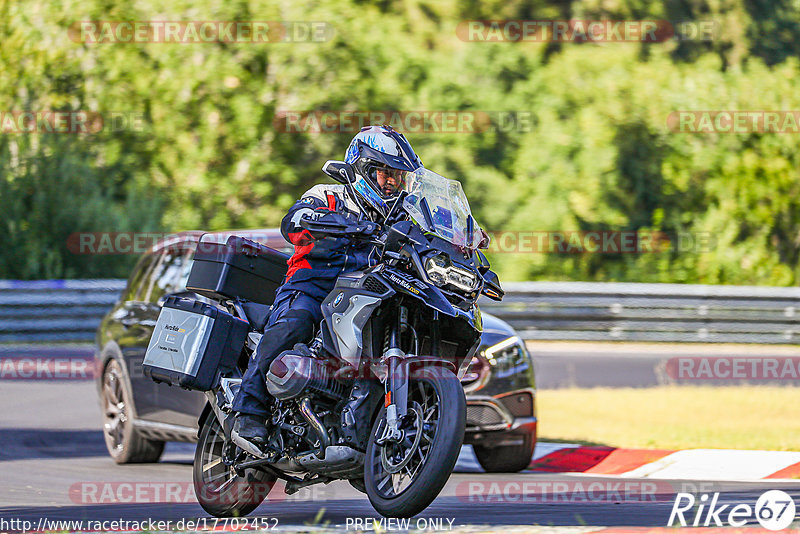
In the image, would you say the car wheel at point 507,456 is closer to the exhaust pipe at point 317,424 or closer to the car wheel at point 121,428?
the car wheel at point 121,428

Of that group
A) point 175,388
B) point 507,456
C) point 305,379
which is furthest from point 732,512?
point 175,388

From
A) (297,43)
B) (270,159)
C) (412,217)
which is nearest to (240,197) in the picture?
(270,159)

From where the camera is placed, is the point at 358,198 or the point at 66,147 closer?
the point at 358,198

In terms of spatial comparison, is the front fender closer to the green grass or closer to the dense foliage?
the green grass

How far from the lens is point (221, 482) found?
22.9 feet

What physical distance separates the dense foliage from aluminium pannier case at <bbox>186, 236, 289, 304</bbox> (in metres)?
12.8

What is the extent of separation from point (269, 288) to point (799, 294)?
1218 cm

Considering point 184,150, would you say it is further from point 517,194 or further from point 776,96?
point 776,96

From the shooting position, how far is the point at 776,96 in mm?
23422

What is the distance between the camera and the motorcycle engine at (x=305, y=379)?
6207mm

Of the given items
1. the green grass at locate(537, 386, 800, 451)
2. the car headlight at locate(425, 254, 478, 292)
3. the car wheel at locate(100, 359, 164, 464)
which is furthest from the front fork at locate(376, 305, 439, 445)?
the green grass at locate(537, 386, 800, 451)

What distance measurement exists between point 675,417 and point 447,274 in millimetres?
6719

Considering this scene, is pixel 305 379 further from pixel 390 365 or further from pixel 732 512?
pixel 732 512

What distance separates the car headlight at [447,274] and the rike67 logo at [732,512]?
172cm
